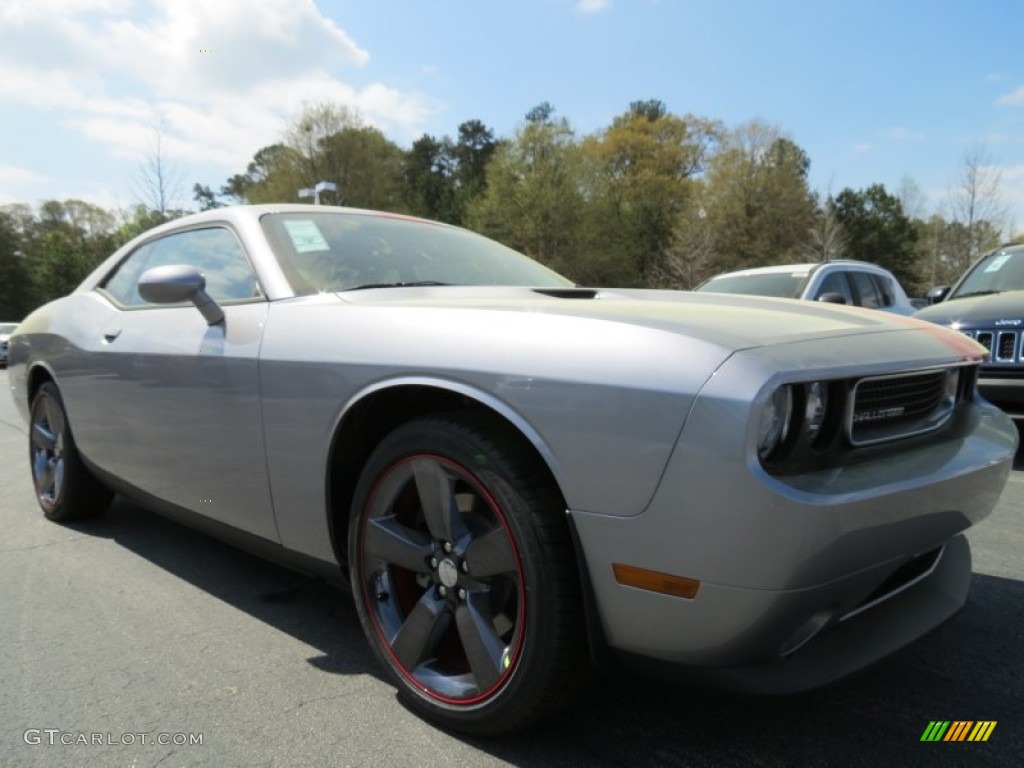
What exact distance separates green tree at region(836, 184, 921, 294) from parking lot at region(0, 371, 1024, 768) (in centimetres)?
5616

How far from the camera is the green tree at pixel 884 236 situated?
5338cm

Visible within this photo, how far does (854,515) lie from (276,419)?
1.59m

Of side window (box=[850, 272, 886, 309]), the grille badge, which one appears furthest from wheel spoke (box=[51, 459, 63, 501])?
side window (box=[850, 272, 886, 309])

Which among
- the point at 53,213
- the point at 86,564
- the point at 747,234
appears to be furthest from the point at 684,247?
the point at 53,213

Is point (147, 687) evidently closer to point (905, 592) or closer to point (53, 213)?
point (905, 592)

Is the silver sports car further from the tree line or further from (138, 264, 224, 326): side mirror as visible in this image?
the tree line

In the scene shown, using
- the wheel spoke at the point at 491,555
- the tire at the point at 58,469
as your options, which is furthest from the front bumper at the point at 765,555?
the tire at the point at 58,469

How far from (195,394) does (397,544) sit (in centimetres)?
105

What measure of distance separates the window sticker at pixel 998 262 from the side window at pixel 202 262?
6.49 meters

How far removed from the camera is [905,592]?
71.7 inches

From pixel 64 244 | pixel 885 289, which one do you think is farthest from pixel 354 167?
pixel 885 289

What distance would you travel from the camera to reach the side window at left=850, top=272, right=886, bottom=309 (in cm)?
757

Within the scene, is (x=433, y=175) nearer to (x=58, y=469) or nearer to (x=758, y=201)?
(x=758, y=201)

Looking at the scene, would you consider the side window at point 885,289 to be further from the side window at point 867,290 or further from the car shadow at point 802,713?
the car shadow at point 802,713
